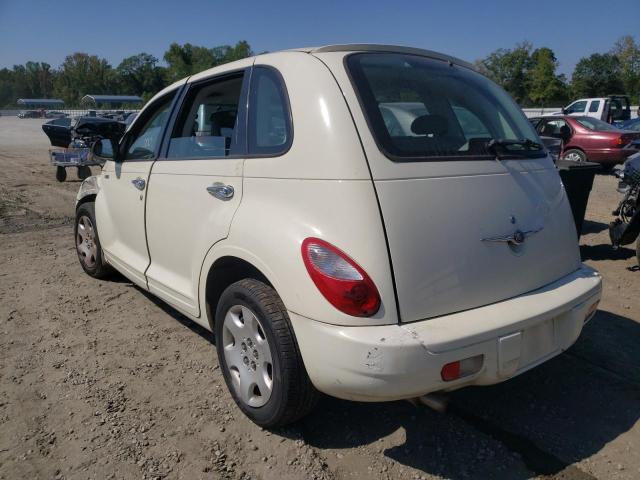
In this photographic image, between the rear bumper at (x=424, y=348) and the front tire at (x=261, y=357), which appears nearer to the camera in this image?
the rear bumper at (x=424, y=348)

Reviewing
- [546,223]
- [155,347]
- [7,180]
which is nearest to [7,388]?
[155,347]

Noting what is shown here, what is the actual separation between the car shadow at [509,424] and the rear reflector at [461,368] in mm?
558

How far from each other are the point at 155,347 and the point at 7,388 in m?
0.91

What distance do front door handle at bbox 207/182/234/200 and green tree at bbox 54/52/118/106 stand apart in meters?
114

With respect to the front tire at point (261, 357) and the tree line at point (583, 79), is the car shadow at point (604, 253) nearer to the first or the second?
the front tire at point (261, 357)

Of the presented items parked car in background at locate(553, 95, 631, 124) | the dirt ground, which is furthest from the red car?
the dirt ground

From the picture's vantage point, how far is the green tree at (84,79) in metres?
105

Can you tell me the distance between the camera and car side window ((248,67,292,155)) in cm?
246

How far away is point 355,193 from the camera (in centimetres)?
208

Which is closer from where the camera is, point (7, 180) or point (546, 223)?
point (546, 223)

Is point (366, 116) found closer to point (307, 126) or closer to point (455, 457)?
point (307, 126)

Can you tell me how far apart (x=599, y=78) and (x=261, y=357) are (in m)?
62.5

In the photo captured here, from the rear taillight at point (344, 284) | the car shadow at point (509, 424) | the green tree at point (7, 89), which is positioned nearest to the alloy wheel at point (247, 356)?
the car shadow at point (509, 424)

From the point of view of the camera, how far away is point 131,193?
370cm
